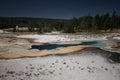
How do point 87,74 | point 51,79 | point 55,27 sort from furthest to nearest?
point 55,27 → point 87,74 → point 51,79

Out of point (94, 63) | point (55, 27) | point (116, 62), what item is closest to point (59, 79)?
point (94, 63)

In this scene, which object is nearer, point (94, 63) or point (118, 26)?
point (94, 63)

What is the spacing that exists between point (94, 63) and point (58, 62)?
156 inches

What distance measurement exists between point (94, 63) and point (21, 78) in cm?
842

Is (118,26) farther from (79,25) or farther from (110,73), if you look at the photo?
(110,73)

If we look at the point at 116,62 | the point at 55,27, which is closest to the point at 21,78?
the point at 116,62

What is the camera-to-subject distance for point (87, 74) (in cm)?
1432

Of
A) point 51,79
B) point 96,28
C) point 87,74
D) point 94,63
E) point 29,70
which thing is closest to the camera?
point 51,79

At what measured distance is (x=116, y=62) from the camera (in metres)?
18.5

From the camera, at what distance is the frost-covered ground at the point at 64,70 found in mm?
13578

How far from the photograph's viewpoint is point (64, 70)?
15.4 meters

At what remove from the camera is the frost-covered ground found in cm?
1358

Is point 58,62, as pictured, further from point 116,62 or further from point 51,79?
point 116,62

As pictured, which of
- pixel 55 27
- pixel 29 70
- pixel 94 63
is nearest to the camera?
pixel 29 70
